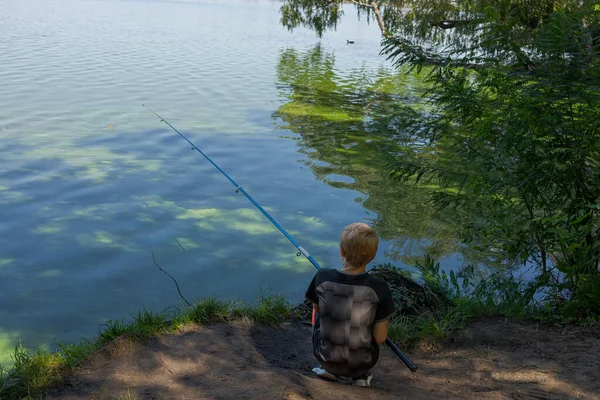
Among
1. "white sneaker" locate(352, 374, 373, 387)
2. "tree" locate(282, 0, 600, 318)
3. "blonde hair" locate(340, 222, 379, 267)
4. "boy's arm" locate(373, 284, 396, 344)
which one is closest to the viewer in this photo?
"blonde hair" locate(340, 222, 379, 267)

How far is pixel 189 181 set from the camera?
993 cm

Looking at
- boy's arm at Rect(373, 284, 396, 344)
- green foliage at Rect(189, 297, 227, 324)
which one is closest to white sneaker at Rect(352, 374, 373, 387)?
boy's arm at Rect(373, 284, 396, 344)

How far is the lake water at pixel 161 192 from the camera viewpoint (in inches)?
258

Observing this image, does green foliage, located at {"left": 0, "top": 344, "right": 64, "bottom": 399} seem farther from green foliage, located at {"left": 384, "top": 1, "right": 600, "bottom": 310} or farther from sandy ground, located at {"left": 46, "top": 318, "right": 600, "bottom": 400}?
green foliage, located at {"left": 384, "top": 1, "right": 600, "bottom": 310}

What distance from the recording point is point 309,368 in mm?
4488

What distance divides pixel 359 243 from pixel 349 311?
41 cm

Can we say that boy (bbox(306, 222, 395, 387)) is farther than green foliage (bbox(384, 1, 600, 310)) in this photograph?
No

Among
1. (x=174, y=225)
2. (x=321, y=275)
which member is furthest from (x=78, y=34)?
(x=321, y=275)

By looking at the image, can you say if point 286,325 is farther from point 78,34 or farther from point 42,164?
point 78,34

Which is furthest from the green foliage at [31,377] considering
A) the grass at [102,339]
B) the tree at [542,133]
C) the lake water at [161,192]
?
the tree at [542,133]

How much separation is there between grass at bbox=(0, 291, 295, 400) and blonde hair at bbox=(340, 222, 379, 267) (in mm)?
1429

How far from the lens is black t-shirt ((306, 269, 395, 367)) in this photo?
3.70m

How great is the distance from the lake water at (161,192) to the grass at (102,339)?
95 centimetres

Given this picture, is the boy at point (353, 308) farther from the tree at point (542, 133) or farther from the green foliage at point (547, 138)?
the green foliage at point (547, 138)
